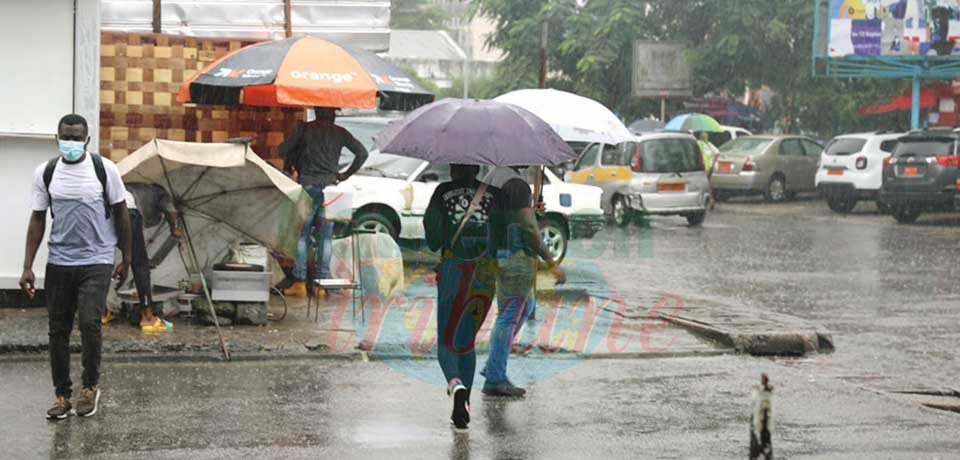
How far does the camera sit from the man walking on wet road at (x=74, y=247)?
766cm

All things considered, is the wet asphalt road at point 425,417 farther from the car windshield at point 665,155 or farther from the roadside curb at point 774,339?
the car windshield at point 665,155

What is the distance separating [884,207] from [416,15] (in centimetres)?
6288

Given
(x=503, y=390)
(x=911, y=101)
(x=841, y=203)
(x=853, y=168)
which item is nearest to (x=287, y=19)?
(x=503, y=390)

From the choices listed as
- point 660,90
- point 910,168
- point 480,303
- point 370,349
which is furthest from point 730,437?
point 660,90

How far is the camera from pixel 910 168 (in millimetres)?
25000

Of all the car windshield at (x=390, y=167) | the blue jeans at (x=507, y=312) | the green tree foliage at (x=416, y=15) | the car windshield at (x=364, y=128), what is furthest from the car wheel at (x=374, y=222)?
the green tree foliage at (x=416, y=15)

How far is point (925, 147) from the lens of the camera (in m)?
25.1

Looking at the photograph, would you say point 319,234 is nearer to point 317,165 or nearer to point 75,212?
point 317,165

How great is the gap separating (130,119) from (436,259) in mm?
5350

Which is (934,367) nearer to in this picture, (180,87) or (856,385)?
(856,385)

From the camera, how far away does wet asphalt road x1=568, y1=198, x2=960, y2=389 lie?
37.4 ft

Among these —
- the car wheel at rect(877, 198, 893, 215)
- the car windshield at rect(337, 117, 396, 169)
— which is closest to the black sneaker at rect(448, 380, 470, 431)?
the car windshield at rect(337, 117, 396, 169)

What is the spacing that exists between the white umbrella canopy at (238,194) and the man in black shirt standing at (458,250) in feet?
10.7

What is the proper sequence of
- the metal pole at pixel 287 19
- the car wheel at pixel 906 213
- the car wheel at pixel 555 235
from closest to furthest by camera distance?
the metal pole at pixel 287 19, the car wheel at pixel 555 235, the car wheel at pixel 906 213
